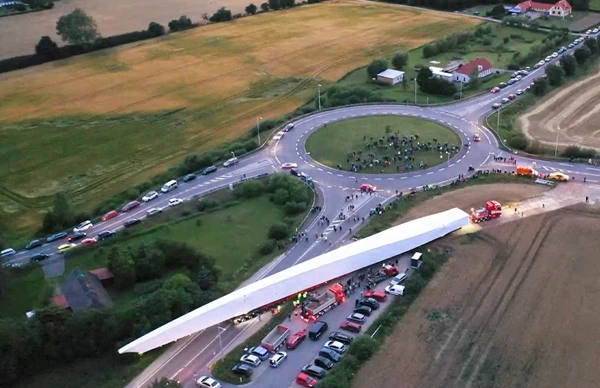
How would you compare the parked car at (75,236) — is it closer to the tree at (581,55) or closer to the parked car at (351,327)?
the parked car at (351,327)

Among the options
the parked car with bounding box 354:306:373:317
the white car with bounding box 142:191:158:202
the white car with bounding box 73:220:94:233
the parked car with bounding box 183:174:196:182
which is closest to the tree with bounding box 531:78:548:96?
the parked car with bounding box 183:174:196:182

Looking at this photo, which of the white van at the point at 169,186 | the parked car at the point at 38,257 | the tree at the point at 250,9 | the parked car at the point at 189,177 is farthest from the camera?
the tree at the point at 250,9

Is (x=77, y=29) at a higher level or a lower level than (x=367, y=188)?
higher

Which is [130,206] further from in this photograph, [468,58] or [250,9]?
[250,9]

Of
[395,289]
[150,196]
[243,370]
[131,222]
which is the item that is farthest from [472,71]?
[243,370]

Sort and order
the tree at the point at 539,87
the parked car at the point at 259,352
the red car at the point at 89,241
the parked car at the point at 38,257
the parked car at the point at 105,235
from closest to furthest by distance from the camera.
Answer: the parked car at the point at 259,352, the parked car at the point at 38,257, the red car at the point at 89,241, the parked car at the point at 105,235, the tree at the point at 539,87

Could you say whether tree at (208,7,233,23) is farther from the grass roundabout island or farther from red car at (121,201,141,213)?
red car at (121,201,141,213)

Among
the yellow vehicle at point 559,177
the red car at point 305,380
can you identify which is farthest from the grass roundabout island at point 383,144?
the red car at point 305,380
